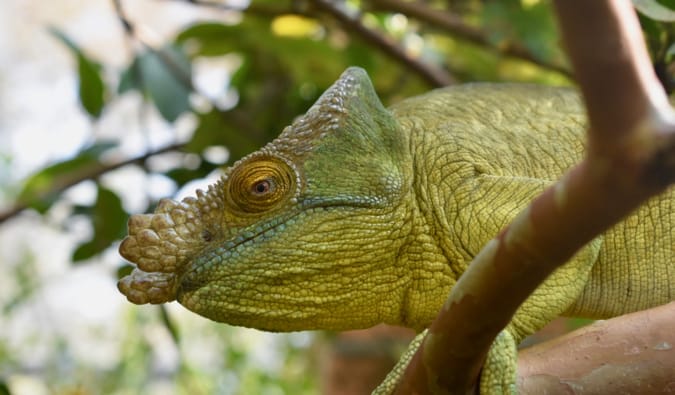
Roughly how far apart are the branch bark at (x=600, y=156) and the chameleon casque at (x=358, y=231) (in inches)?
26.7

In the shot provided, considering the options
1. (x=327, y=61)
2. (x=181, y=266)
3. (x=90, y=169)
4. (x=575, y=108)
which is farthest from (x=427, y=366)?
(x=90, y=169)

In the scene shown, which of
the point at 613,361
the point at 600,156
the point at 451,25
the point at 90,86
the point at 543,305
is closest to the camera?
the point at 600,156

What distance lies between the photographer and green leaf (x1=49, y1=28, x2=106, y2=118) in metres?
3.03

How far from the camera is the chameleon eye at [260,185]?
5.51 feet

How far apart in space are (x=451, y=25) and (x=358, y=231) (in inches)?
67.5

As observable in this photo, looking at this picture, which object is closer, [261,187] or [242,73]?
[261,187]

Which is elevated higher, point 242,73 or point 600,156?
point 600,156

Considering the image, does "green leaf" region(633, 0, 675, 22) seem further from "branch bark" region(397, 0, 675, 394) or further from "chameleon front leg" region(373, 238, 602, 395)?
"branch bark" region(397, 0, 675, 394)

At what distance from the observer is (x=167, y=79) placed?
2924mm

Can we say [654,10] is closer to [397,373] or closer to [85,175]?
[397,373]

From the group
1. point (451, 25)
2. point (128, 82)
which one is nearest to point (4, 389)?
point (128, 82)

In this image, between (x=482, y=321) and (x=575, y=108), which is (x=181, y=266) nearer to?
(x=482, y=321)

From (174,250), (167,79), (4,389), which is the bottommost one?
(4,389)

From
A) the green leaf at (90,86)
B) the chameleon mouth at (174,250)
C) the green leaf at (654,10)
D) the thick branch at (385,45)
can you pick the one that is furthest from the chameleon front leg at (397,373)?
the green leaf at (90,86)
